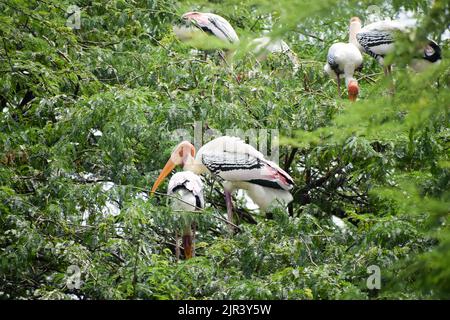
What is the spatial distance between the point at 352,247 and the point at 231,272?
0.87 m

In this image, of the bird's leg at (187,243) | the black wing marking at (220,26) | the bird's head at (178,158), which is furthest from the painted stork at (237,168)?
the black wing marking at (220,26)

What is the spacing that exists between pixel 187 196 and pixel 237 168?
899 millimetres

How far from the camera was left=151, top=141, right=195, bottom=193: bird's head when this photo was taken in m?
9.82

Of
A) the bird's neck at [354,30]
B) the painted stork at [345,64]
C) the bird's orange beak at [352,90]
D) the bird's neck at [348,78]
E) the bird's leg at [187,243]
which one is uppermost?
the bird's neck at [354,30]

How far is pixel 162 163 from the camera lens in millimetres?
10312

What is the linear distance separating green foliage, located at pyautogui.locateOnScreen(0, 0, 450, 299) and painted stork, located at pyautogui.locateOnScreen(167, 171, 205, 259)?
0.14 m

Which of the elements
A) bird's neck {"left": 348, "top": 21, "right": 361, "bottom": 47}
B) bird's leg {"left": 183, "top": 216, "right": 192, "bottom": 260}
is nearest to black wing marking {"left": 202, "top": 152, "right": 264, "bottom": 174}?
bird's leg {"left": 183, "top": 216, "right": 192, "bottom": 260}

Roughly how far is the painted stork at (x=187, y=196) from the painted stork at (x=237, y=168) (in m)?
0.36

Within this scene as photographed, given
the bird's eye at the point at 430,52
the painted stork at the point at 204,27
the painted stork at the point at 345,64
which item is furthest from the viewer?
Result: the painted stork at the point at 204,27

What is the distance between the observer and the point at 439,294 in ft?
15.6

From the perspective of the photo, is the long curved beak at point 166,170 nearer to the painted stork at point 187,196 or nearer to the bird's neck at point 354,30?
the painted stork at point 187,196

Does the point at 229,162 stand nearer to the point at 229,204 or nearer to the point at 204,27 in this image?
the point at 229,204

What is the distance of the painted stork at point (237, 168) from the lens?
9.71 metres

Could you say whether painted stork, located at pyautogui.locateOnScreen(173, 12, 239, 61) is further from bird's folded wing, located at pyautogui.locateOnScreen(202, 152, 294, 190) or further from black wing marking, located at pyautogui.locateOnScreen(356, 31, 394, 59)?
bird's folded wing, located at pyautogui.locateOnScreen(202, 152, 294, 190)
